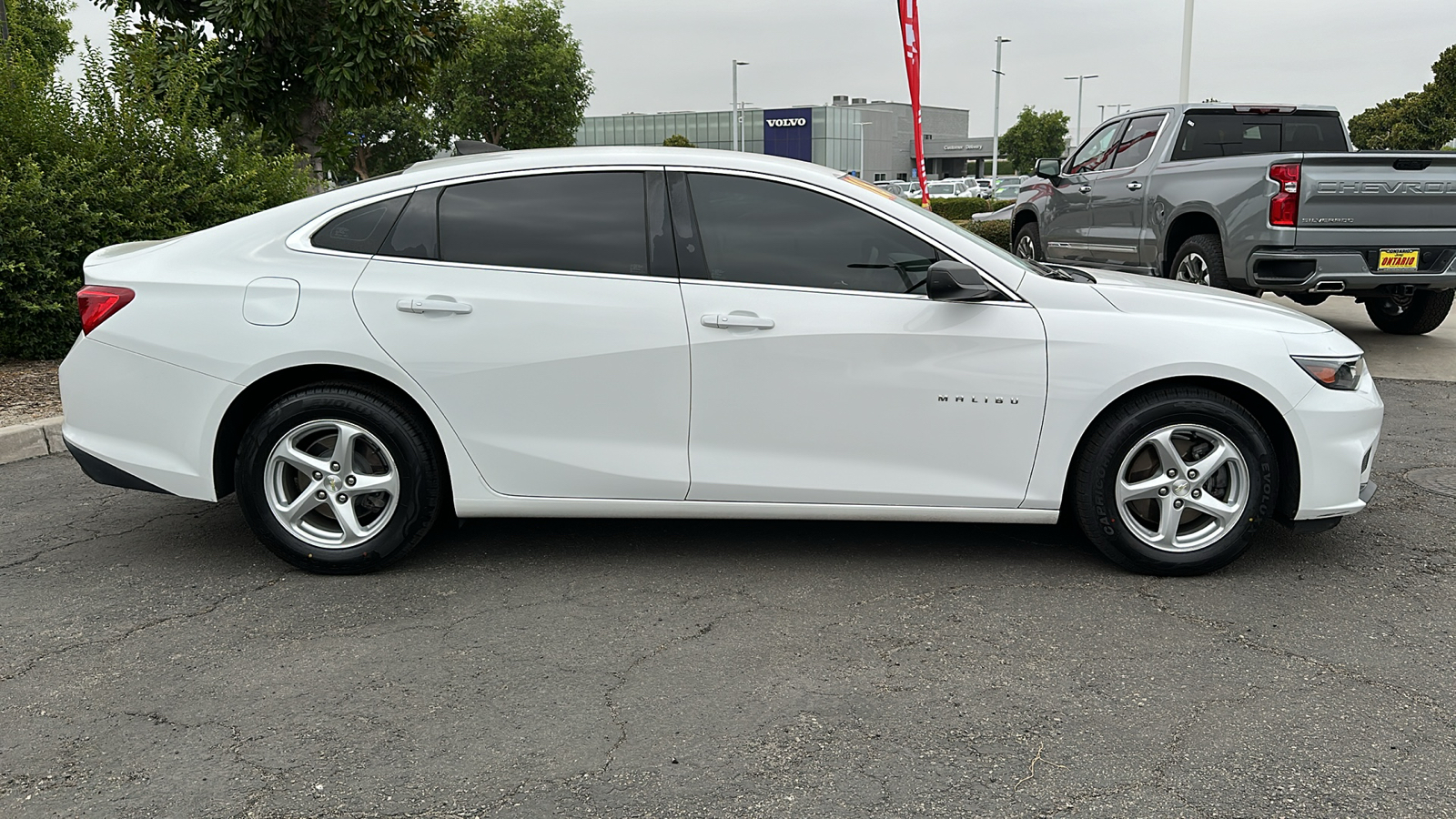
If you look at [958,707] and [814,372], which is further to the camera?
[814,372]

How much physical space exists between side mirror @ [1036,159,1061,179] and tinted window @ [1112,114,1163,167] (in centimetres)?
62

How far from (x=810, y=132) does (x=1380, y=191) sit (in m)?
90.5

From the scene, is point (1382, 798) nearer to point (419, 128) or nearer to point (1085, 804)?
point (1085, 804)

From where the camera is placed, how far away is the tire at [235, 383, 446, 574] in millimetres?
4195

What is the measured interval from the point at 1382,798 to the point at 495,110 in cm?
4979

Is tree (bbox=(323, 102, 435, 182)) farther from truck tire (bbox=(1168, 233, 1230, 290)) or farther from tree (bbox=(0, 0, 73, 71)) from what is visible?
truck tire (bbox=(1168, 233, 1230, 290))

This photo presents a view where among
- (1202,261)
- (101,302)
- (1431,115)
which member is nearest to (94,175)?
(101,302)

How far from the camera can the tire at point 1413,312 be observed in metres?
10.0

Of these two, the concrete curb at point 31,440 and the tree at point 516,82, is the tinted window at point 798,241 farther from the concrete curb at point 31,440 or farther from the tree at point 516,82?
the tree at point 516,82

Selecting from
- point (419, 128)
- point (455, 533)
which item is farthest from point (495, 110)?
point (455, 533)

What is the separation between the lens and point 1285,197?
8.16 m

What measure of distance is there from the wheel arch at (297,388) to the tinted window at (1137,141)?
8.15 meters

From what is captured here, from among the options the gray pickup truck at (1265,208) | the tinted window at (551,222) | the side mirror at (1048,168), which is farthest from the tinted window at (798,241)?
the side mirror at (1048,168)

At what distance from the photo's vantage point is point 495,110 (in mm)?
49219
